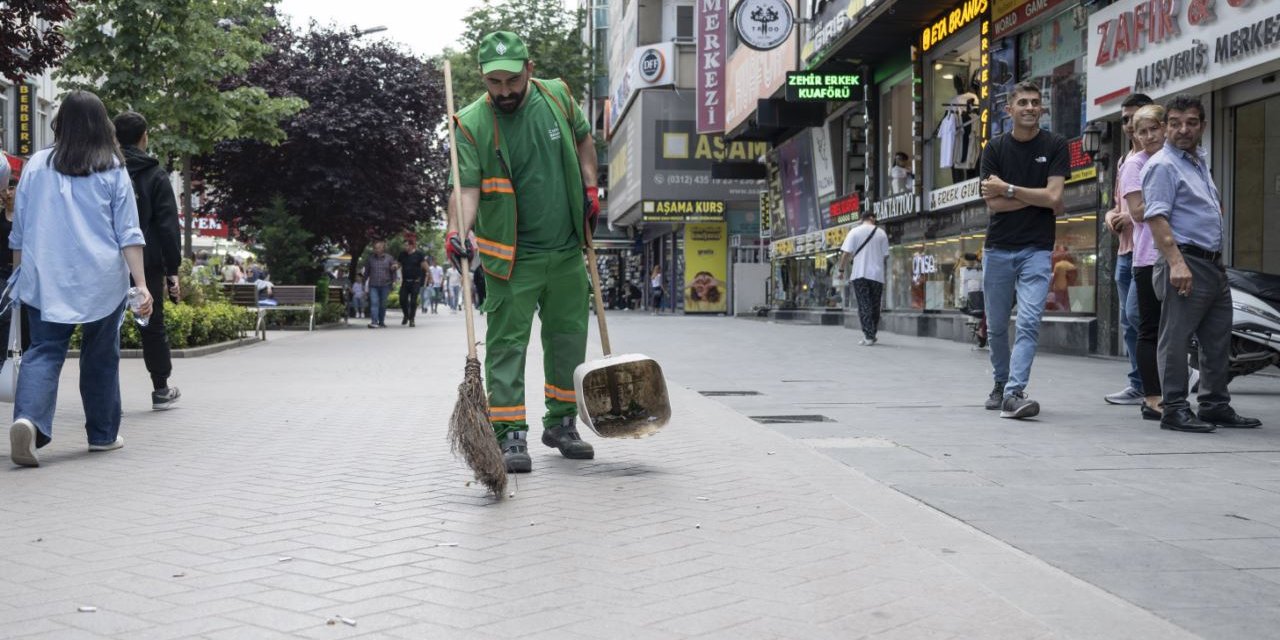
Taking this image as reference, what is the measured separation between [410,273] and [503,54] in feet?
72.5

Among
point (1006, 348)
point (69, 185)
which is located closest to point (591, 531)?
point (69, 185)

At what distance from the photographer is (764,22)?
2623 centimetres

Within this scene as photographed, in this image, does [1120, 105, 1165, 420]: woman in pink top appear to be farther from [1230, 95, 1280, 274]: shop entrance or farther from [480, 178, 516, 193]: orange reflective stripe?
[1230, 95, 1280, 274]: shop entrance

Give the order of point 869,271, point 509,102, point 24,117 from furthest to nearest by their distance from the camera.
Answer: point 24,117
point 869,271
point 509,102

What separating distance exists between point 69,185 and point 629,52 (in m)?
45.7

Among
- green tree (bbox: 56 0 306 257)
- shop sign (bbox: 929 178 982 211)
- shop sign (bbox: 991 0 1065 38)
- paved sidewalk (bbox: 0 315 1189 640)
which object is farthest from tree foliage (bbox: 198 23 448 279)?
paved sidewalk (bbox: 0 315 1189 640)

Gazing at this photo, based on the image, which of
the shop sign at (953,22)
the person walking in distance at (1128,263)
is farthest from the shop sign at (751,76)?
the person walking in distance at (1128,263)

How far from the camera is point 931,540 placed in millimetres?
4406

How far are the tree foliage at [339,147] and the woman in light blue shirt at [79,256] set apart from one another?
2543 centimetres

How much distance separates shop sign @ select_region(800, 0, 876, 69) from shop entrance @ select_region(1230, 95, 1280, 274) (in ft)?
25.3

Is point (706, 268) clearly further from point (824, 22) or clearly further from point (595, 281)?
point (595, 281)

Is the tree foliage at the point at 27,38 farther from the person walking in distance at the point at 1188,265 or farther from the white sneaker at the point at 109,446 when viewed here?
the person walking in distance at the point at 1188,265

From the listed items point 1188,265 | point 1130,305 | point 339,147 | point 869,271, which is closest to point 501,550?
point 1188,265

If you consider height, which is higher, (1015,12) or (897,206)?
(1015,12)
